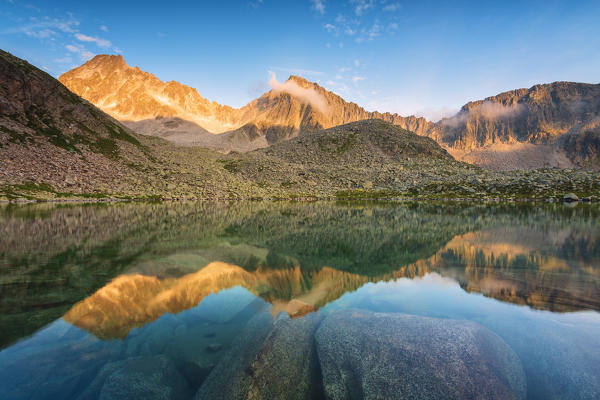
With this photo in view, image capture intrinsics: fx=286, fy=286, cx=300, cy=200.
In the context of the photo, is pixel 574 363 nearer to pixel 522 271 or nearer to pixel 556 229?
pixel 522 271

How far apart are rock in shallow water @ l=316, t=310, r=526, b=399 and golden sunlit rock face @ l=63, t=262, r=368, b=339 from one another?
9.52 ft

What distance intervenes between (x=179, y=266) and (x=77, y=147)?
129662mm

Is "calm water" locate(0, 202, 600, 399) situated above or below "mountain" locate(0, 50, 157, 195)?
below

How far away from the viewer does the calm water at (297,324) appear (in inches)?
262

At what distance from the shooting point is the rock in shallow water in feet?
20.4

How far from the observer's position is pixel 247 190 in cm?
12731

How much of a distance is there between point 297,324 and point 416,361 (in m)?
3.96

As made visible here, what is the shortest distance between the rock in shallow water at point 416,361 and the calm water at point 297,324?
0.13ft

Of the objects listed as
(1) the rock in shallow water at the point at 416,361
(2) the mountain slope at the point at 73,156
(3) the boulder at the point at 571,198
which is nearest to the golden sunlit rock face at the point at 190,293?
(1) the rock in shallow water at the point at 416,361

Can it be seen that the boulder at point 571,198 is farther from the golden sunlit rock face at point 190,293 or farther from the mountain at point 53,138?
the mountain at point 53,138

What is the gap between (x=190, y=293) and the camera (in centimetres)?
1319

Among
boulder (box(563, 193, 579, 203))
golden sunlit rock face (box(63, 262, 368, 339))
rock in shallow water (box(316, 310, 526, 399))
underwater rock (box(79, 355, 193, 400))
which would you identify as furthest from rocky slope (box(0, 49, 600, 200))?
rock in shallow water (box(316, 310, 526, 399))

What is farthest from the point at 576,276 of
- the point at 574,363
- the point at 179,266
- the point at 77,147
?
the point at 77,147

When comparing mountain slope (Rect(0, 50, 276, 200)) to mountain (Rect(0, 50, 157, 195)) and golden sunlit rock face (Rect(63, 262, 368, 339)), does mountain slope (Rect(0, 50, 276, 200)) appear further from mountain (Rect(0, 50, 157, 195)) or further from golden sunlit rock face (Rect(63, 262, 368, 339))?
golden sunlit rock face (Rect(63, 262, 368, 339))
